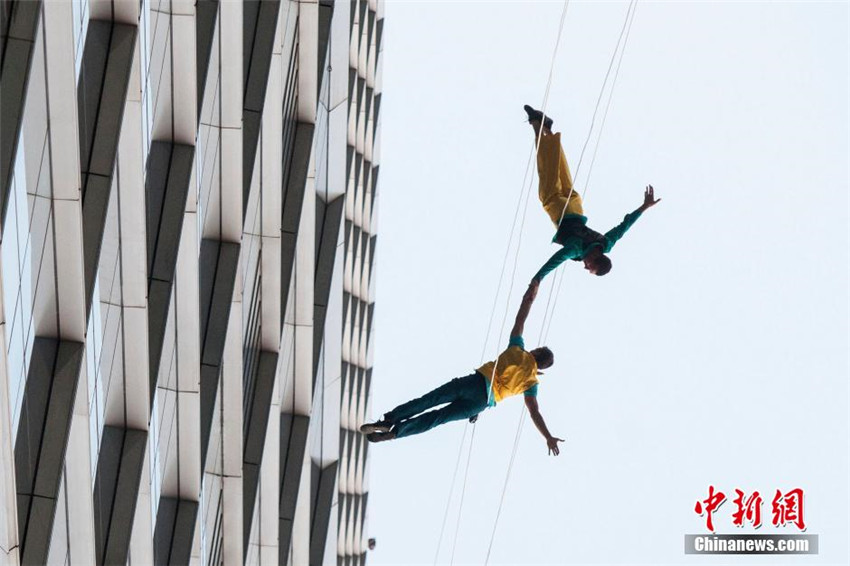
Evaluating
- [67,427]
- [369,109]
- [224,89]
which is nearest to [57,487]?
[67,427]

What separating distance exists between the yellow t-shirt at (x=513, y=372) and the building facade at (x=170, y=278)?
15.9 feet

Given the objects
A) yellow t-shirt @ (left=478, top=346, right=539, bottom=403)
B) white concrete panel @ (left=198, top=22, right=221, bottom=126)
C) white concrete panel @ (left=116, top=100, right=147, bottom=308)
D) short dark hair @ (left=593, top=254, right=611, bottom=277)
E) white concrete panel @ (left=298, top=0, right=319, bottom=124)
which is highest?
white concrete panel @ (left=298, top=0, right=319, bottom=124)

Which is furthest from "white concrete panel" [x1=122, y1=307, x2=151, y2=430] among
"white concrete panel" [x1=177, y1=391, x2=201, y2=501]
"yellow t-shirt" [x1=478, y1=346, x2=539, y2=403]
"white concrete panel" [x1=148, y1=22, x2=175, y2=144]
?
"yellow t-shirt" [x1=478, y1=346, x2=539, y2=403]

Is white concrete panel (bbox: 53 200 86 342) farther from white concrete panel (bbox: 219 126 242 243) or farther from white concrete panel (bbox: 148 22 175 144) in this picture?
white concrete panel (bbox: 219 126 242 243)

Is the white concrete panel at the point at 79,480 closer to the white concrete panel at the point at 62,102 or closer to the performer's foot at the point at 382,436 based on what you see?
the white concrete panel at the point at 62,102

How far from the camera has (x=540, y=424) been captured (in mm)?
21844

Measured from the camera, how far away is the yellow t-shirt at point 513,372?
2203cm

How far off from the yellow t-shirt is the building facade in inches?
190

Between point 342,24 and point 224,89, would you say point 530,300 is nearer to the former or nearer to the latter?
point 224,89

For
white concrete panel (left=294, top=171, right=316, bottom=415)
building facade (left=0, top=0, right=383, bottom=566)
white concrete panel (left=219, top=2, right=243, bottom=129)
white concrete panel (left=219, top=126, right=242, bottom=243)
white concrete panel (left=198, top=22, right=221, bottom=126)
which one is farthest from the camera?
white concrete panel (left=294, top=171, right=316, bottom=415)

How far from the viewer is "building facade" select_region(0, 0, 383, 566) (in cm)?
1664

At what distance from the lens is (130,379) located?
67.3ft

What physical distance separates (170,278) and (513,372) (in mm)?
5225

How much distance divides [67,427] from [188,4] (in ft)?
22.3
